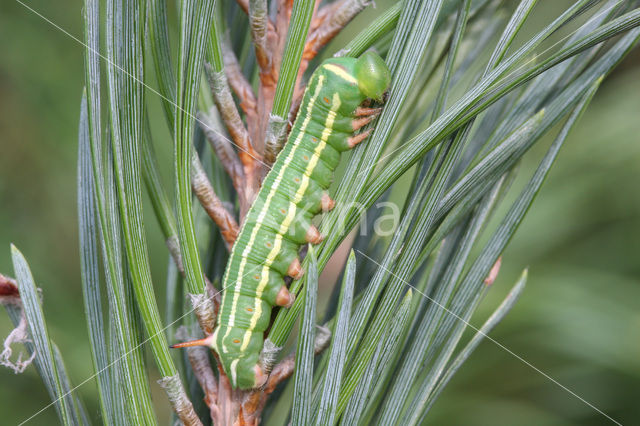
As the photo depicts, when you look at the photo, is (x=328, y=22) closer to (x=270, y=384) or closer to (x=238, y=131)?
(x=238, y=131)

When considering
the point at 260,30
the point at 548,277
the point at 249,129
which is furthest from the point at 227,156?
the point at 548,277

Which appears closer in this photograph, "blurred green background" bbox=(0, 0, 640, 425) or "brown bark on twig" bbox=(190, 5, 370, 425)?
"brown bark on twig" bbox=(190, 5, 370, 425)

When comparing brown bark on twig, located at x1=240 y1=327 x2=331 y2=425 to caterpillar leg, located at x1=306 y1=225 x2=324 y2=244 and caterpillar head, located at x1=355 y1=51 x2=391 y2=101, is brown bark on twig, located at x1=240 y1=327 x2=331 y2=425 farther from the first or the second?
caterpillar head, located at x1=355 y1=51 x2=391 y2=101

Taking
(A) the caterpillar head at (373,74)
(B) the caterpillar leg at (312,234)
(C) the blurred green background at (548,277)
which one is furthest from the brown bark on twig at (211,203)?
(C) the blurred green background at (548,277)

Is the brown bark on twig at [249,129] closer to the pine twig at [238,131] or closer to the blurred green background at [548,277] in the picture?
the pine twig at [238,131]

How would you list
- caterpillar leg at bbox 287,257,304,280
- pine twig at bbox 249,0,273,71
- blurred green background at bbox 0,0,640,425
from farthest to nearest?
blurred green background at bbox 0,0,640,425 < caterpillar leg at bbox 287,257,304,280 < pine twig at bbox 249,0,273,71

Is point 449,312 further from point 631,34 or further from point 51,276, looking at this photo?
point 51,276

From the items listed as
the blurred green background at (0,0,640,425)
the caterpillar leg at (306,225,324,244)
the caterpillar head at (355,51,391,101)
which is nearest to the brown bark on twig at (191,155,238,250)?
the caterpillar leg at (306,225,324,244)
